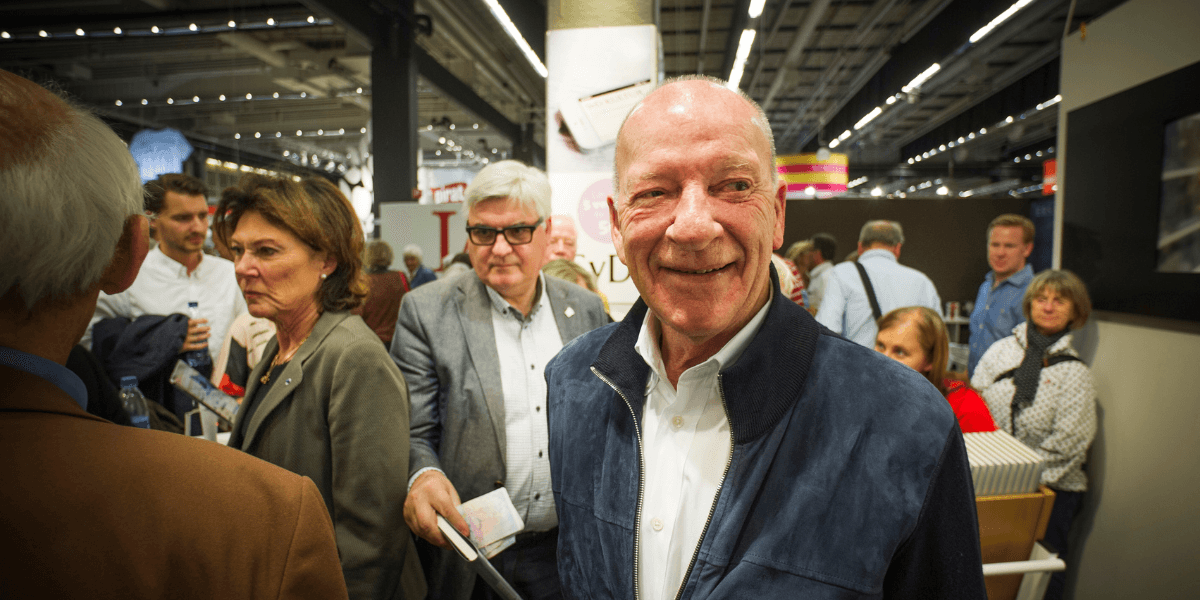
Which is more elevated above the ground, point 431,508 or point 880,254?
point 880,254

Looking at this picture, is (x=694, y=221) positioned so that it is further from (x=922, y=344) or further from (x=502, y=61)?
(x=502, y=61)

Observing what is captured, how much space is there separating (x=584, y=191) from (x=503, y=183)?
6.46 ft

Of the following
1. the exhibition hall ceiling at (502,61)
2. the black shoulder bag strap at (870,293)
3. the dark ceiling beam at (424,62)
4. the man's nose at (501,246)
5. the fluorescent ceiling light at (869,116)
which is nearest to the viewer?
the man's nose at (501,246)

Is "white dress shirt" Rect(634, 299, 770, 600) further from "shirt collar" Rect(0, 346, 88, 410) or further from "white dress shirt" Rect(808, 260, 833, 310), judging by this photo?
"white dress shirt" Rect(808, 260, 833, 310)

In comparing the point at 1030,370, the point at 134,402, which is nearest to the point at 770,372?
the point at 134,402

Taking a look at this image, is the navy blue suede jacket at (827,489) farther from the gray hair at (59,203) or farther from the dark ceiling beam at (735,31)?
the dark ceiling beam at (735,31)

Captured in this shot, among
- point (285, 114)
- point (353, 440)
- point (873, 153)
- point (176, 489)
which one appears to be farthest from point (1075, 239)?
point (873, 153)

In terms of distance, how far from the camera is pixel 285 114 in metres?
16.2

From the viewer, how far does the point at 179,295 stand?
2.89m

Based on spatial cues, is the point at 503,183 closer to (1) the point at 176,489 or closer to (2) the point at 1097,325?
(1) the point at 176,489

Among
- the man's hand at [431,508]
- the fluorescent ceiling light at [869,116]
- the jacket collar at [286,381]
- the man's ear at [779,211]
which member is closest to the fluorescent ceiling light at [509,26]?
the jacket collar at [286,381]

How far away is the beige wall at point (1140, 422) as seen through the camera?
2266 millimetres

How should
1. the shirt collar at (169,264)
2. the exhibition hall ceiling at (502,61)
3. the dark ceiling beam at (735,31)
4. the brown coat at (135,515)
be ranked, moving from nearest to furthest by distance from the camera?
the brown coat at (135,515) → the shirt collar at (169,264) → the dark ceiling beam at (735,31) → the exhibition hall ceiling at (502,61)

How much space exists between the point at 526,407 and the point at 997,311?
4.03 meters
